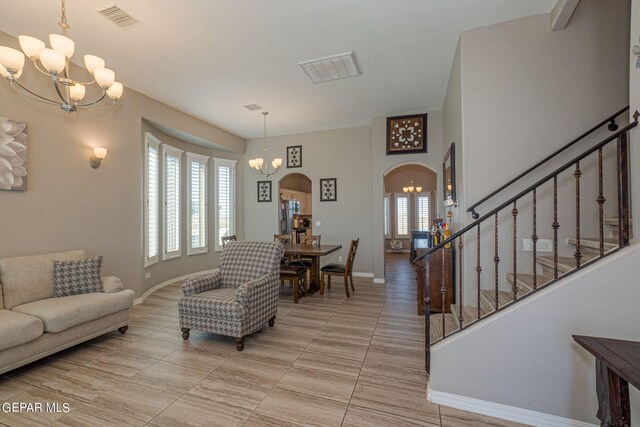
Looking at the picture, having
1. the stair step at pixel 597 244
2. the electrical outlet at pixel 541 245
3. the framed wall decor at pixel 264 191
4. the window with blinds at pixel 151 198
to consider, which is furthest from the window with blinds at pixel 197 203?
the stair step at pixel 597 244

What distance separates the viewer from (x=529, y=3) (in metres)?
2.59

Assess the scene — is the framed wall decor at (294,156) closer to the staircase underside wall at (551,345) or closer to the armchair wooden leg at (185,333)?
the armchair wooden leg at (185,333)

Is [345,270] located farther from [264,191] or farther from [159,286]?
[159,286]

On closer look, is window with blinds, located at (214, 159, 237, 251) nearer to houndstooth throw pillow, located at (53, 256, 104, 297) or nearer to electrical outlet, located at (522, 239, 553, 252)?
houndstooth throw pillow, located at (53, 256, 104, 297)

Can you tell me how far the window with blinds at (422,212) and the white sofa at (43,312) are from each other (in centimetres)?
954

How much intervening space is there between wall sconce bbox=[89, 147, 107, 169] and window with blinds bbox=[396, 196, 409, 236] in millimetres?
9365

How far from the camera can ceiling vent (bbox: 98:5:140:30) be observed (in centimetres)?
259

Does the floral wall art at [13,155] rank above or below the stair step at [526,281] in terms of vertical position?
above

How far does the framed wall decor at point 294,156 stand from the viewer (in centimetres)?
656

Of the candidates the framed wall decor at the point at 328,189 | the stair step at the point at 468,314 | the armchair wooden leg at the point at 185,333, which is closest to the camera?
the stair step at the point at 468,314

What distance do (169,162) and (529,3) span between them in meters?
5.84

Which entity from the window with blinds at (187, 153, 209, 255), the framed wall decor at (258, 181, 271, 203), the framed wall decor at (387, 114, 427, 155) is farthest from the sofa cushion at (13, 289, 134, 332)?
the framed wall decor at (387, 114, 427, 155)

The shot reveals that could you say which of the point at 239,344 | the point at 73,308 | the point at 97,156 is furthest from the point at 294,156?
the point at 73,308

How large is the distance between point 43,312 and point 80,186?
1724 mm
